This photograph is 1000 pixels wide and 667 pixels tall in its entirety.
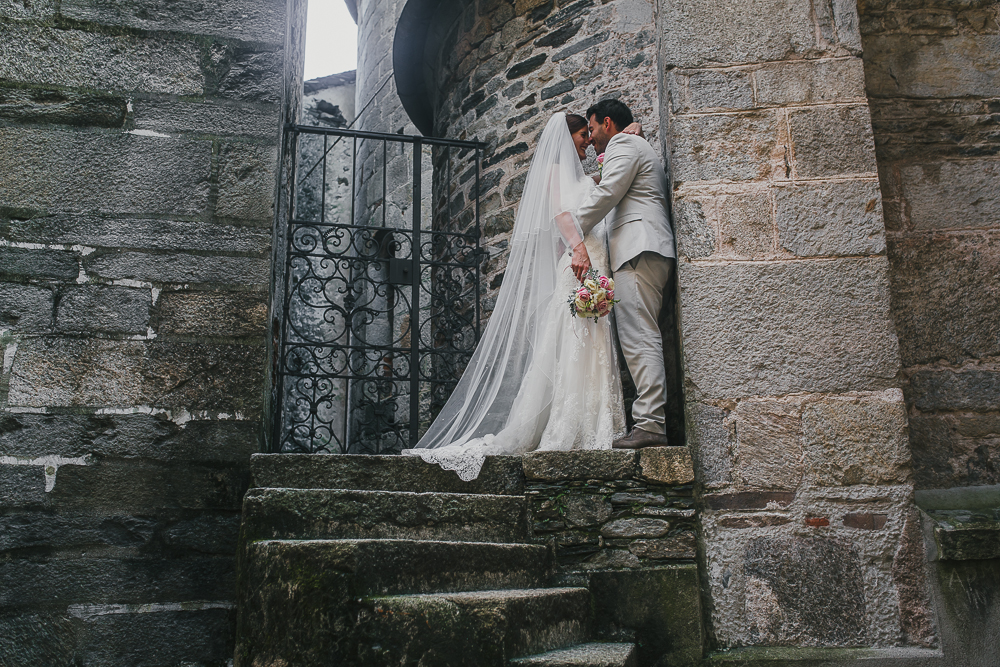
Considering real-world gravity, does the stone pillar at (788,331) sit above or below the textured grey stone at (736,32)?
below

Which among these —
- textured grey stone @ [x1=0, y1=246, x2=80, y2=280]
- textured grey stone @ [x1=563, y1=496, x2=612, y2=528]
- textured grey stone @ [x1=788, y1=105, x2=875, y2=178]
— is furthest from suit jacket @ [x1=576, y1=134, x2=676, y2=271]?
textured grey stone @ [x1=0, y1=246, x2=80, y2=280]

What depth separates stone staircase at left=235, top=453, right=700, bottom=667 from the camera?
7.52 ft

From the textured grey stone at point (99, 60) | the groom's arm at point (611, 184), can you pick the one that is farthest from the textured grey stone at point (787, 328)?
the textured grey stone at point (99, 60)

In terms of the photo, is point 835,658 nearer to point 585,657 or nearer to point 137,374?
point 585,657

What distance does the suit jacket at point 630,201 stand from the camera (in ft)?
12.5

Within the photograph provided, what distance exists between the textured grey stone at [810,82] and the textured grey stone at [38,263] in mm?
3090

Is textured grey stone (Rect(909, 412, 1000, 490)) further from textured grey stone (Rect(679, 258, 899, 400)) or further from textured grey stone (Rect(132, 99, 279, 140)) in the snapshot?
textured grey stone (Rect(132, 99, 279, 140))

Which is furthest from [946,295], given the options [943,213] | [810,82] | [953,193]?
[810,82]

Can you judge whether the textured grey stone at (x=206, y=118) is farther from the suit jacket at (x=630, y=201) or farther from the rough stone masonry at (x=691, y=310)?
the suit jacket at (x=630, y=201)

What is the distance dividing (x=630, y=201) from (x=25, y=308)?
2.69 metres

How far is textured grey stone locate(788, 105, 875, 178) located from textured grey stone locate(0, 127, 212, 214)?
2.65 meters

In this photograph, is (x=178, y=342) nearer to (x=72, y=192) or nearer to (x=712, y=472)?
(x=72, y=192)

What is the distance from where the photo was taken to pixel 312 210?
11570 millimetres

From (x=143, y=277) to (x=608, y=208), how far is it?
2142mm
